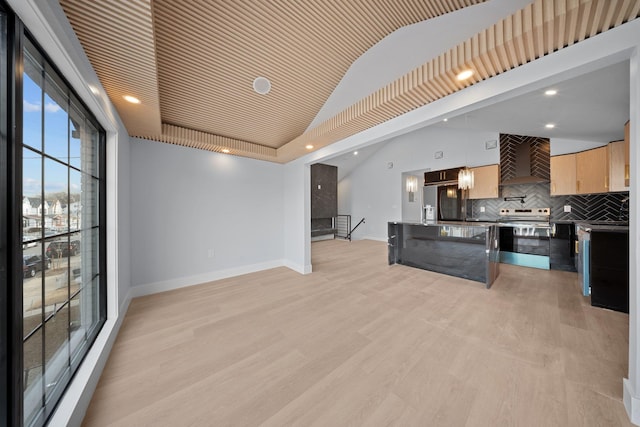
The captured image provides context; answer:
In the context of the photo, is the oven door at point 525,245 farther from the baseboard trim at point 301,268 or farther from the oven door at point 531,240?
the baseboard trim at point 301,268

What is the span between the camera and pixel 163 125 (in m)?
2.99

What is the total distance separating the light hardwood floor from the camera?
51.6 inches

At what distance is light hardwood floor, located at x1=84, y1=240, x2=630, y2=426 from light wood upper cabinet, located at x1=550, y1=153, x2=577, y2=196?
2137 millimetres

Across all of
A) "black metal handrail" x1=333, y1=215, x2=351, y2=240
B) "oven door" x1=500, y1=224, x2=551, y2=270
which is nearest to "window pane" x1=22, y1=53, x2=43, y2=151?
"oven door" x1=500, y1=224, x2=551, y2=270

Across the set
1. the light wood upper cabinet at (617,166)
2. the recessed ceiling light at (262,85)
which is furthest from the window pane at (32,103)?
the light wood upper cabinet at (617,166)

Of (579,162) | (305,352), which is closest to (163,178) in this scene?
(305,352)

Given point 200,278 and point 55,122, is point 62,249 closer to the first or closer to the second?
point 55,122

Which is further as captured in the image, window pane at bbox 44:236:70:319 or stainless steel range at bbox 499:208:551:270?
stainless steel range at bbox 499:208:551:270

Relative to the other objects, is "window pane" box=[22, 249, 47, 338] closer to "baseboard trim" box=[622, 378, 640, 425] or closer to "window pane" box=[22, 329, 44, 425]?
"window pane" box=[22, 329, 44, 425]

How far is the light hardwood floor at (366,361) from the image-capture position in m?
1.31

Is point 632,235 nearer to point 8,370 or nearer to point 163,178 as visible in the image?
point 8,370

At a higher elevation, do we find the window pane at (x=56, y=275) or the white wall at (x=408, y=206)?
the white wall at (x=408, y=206)

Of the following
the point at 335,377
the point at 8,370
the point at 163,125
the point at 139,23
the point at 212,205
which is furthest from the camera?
the point at 212,205

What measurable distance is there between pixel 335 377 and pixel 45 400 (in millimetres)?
1708
